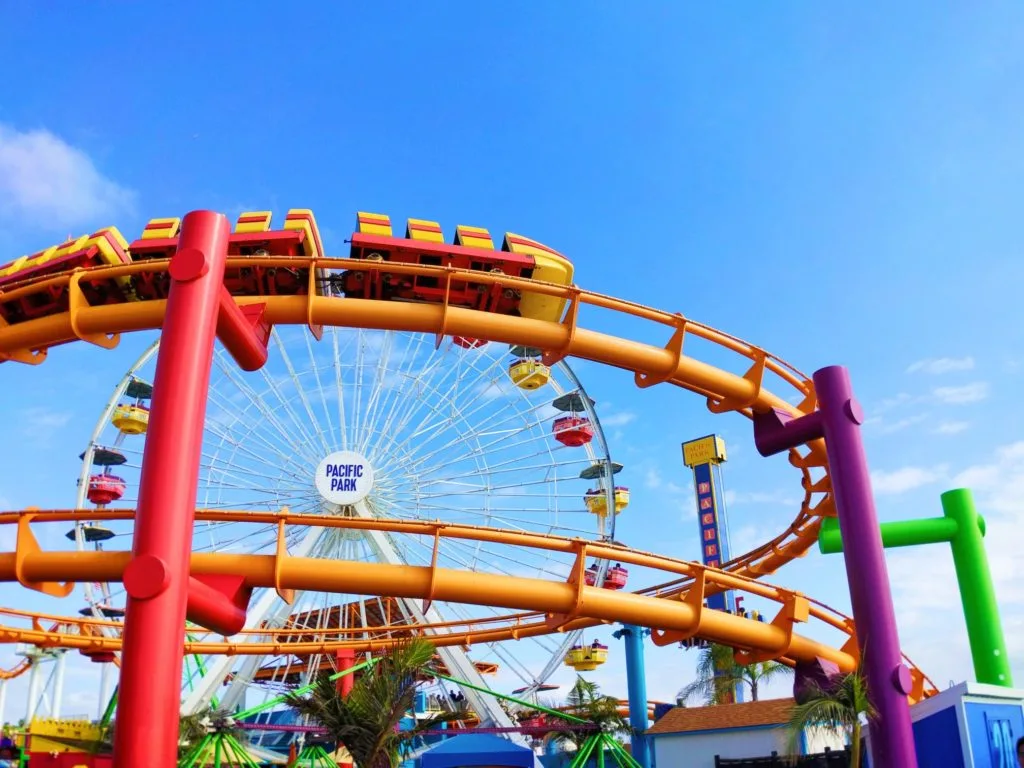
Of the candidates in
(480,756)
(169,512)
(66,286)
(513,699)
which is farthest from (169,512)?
(513,699)

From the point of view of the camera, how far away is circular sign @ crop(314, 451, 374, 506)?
23.7 meters

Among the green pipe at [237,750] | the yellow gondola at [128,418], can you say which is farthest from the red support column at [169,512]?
the yellow gondola at [128,418]

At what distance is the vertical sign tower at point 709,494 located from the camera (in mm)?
44500

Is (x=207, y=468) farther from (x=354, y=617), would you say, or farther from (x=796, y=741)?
(x=796, y=741)

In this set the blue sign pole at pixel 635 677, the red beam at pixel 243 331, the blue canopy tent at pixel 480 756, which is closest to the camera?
the red beam at pixel 243 331

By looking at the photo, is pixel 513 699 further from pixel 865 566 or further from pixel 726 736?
pixel 865 566

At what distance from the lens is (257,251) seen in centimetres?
1241

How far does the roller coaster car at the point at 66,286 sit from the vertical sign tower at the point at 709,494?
1397 inches

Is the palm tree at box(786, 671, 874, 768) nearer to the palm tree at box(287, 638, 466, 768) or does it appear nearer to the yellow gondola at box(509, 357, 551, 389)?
the palm tree at box(287, 638, 466, 768)

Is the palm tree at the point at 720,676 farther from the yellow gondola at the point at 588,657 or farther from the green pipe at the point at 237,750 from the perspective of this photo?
the green pipe at the point at 237,750

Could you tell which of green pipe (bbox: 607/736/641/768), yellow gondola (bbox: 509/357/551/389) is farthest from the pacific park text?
green pipe (bbox: 607/736/641/768)

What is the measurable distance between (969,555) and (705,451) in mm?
34931

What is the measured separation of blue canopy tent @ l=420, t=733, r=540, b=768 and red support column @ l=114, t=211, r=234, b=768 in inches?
347

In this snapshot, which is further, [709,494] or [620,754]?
[709,494]
